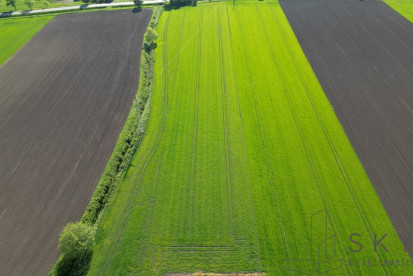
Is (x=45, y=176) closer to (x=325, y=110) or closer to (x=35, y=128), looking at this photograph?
(x=35, y=128)

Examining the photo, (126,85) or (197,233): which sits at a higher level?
(126,85)

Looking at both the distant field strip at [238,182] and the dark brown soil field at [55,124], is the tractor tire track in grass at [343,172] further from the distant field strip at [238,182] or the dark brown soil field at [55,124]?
the dark brown soil field at [55,124]

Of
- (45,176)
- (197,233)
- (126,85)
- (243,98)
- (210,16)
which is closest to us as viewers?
(197,233)

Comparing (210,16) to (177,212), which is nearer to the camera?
(177,212)

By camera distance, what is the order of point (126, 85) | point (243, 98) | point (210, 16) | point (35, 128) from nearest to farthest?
point (35, 128), point (243, 98), point (126, 85), point (210, 16)

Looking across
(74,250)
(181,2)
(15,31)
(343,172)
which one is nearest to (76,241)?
(74,250)

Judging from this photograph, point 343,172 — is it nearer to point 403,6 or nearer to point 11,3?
point 403,6

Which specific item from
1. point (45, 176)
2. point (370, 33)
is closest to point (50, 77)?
point (45, 176)
